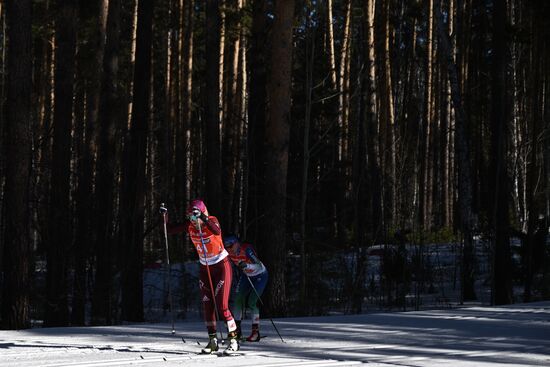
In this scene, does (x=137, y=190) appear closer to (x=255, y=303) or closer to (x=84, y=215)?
(x=84, y=215)

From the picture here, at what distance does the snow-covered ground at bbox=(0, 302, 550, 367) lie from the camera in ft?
31.3

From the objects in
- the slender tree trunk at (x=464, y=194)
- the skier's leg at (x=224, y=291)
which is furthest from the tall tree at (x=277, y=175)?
the skier's leg at (x=224, y=291)

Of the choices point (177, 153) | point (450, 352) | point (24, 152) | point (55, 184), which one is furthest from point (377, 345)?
point (177, 153)

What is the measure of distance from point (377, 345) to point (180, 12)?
30.7 meters

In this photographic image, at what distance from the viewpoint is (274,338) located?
1160 centimetres

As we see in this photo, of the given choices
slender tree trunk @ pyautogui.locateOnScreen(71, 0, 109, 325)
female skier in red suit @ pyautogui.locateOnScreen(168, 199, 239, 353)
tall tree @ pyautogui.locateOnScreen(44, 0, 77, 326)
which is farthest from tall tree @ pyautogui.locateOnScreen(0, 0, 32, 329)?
female skier in red suit @ pyautogui.locateOnScreen(168, 199, 239, 353)

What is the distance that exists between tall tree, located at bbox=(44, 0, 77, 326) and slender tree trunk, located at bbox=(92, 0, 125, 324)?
795 mm

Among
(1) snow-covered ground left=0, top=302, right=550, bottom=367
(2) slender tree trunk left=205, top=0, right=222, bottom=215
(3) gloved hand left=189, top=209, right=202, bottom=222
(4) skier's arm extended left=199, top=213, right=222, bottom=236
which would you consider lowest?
(1) snow-covered ground left=0, top=302, right=550, bottom=367

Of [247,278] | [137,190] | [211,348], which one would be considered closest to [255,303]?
[247,278]

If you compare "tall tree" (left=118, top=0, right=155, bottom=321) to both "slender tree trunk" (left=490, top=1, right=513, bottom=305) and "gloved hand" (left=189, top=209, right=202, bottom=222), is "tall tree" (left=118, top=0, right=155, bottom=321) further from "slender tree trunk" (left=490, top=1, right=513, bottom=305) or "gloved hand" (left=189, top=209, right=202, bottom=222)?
"gloved hand" (left=189, top=209, right=202, bottom=222)

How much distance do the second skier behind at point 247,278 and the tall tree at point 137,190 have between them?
7370mm

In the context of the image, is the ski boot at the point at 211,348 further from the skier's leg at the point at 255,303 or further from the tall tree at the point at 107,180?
the tall tree at the point at 107,180

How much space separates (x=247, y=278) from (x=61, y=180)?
8261 millimetres

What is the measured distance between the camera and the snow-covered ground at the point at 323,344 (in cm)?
954
